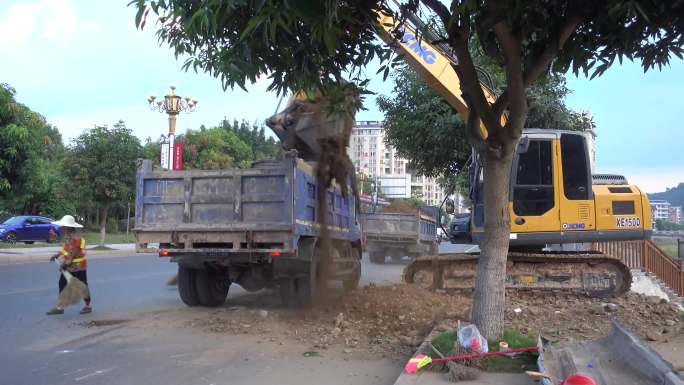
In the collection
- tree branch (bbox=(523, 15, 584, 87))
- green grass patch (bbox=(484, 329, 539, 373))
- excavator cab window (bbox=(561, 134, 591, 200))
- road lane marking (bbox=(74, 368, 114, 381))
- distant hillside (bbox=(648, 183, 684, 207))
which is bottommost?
road lane marking (bbox=(74, 368, 114, 381))

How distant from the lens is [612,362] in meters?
5.31

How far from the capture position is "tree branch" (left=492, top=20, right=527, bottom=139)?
5770 millimetres

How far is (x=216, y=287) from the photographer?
1034cm

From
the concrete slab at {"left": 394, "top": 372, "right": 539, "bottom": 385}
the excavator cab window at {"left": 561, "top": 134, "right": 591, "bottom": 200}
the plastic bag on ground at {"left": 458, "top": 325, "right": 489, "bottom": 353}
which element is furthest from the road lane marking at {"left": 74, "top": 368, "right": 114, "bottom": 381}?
the excavator cab window at {"left": 561, "top": 134, "right": 591, "bottom": 200}

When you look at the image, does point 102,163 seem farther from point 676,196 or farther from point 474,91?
point 676,196

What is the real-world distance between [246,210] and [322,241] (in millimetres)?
1653

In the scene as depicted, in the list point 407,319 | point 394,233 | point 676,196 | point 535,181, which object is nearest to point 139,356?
point 407,319

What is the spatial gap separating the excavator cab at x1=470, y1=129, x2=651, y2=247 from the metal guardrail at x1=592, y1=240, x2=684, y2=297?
4727 mm

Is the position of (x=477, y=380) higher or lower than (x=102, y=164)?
lower

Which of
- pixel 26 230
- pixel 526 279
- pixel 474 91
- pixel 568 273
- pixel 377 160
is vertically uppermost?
pixel 377 160

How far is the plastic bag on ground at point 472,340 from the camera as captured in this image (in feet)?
18.2

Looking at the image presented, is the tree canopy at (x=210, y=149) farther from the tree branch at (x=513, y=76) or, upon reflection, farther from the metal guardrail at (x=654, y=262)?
the tree branch at (x=513, y=76)

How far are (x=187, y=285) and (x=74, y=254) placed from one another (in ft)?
5.86

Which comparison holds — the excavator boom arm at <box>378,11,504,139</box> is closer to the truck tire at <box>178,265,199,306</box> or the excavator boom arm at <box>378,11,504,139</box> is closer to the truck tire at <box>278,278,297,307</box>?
the truck tire at <box>278,278,297,307</box>
